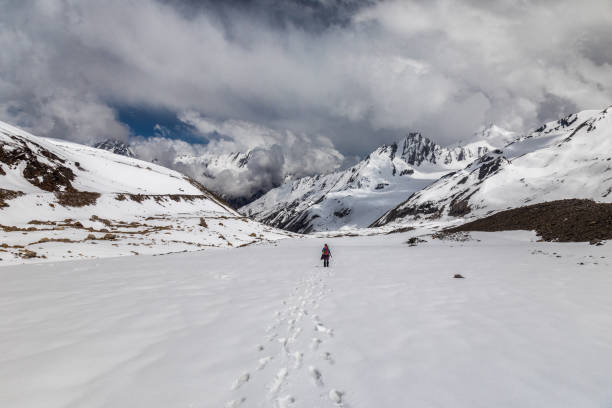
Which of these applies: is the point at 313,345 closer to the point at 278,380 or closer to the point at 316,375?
the point at 316,375

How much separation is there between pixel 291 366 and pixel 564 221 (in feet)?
114

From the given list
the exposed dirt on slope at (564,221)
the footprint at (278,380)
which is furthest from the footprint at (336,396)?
the exposed dirt on slope at (564,221)

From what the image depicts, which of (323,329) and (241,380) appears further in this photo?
(323,329)

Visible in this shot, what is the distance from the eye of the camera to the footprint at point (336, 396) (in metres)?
4.56

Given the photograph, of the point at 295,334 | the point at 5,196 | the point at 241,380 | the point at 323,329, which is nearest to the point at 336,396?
the point at 241,380

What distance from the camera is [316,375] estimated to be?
5.38m

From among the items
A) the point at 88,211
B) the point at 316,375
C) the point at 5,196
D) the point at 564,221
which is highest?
the point at 5,196

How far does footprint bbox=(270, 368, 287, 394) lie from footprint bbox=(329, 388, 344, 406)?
36.7 inches

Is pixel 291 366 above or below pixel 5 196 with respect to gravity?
below

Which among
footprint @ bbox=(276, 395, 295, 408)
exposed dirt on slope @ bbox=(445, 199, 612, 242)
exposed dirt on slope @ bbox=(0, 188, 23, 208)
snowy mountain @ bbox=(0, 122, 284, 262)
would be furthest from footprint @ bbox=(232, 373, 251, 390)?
exposed dirt on slope @ bbox=(0, 188, 23, 208)

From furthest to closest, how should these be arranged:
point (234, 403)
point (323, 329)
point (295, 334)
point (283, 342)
Answer: point (323, 329) → point (295, 334) → point (283, 342) → point (234, 403)

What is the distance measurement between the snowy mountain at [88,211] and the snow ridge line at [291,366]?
97.4ft

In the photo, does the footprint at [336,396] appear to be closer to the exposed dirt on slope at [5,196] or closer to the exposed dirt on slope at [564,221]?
the exposed dirt on slope at [564,221]

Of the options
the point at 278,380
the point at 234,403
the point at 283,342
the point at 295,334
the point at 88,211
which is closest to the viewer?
the point at 234,403
